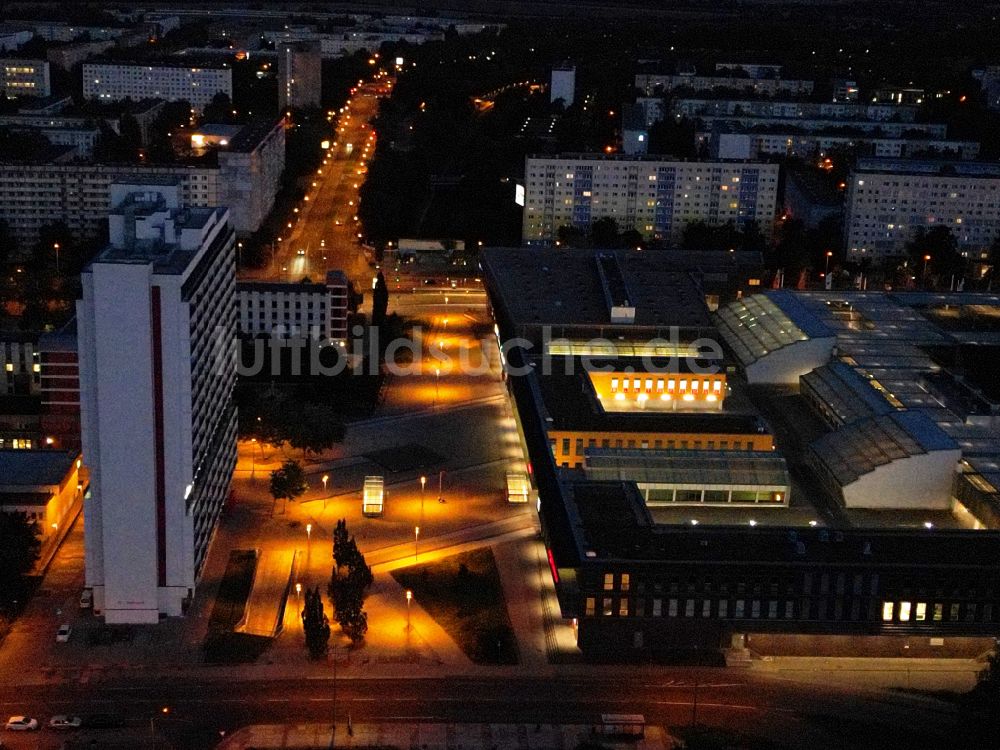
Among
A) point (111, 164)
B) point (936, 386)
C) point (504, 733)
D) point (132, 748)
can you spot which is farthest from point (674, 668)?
point (111, 164)

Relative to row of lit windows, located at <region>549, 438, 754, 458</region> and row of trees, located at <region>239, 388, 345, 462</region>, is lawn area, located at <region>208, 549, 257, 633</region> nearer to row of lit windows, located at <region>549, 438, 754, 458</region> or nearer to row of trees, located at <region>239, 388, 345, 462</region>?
row of trees, located at <region>239, 388, 345, 462</region>

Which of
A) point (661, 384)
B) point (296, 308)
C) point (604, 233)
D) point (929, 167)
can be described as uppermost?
point (929, 167)

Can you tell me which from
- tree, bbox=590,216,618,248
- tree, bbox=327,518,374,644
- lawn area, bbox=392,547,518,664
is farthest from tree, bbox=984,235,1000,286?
tree, bbox=327,518,374,644

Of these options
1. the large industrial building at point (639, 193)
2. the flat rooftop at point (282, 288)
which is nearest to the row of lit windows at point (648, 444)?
the flat rooftop at point (282, 288)

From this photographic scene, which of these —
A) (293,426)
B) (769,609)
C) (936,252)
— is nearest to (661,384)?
(293,426)

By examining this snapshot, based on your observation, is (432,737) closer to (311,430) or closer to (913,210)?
(311,430)

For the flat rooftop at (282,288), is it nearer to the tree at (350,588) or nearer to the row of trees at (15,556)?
the row of trees at (15,556)
